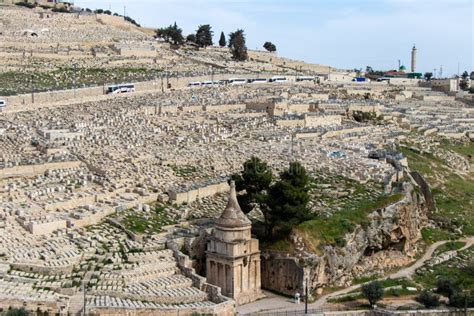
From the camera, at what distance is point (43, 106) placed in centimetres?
5572

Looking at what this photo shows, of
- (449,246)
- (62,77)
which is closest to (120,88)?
(62,77)

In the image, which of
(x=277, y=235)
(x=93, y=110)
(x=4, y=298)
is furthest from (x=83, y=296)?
(x=93, y=110)

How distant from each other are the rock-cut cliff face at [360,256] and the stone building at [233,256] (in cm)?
151

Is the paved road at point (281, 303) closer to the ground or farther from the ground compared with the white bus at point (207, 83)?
closer to the ground

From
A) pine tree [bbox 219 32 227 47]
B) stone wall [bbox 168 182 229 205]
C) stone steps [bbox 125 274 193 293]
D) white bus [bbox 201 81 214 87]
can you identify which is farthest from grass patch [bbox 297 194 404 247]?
pine tree [bbox 219 32 227 47]

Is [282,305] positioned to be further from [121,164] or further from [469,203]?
[469,203]

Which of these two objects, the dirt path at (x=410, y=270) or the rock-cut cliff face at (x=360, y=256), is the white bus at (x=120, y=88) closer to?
the rock-cut cliff face at (x=360, y=256)

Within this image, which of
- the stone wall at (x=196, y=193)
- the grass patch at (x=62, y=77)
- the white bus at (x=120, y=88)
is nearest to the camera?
the stone wall at (x=196, y=193)

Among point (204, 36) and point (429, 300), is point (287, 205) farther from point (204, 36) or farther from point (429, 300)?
point (204, 36)

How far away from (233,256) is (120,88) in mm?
37321

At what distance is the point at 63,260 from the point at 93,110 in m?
29.1

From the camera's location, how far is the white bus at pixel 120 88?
62.5 m

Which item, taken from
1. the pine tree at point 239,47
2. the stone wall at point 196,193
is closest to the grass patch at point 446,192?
the stone wall at point 196,193

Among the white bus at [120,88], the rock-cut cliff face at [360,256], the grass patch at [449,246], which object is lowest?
the grass patch at [449,246]
